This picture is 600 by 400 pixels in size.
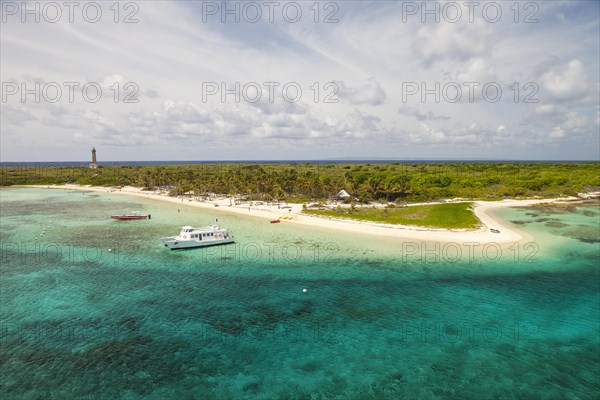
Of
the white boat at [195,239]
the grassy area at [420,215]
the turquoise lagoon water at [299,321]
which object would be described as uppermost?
the grassy area at [420,215]

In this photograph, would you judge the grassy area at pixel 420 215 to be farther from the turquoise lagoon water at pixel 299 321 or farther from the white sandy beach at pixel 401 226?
the turquoise lagoon water at pixel 299 321

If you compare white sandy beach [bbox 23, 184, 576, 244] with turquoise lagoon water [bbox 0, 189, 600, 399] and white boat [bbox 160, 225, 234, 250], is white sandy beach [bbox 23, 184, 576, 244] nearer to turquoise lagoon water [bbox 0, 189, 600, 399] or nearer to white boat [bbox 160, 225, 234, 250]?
turquoise lagoon water [bbox 0, 189, 600, 399]

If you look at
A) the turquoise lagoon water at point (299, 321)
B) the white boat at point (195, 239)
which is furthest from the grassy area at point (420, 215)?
the white boat at point (195, 239)

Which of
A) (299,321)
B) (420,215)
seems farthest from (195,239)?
(420,215)

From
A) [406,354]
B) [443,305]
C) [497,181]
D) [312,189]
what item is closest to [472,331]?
[443,305]

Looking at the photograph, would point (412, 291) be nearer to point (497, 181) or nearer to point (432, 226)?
point (432, 226)

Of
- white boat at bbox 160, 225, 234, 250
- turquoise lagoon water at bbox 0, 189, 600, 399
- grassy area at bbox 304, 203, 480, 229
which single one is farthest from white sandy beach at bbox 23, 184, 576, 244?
white boat at bbox 160, 225, 234, 250
